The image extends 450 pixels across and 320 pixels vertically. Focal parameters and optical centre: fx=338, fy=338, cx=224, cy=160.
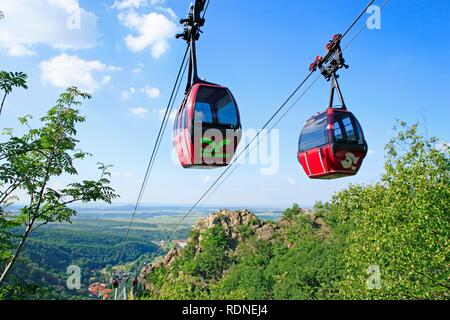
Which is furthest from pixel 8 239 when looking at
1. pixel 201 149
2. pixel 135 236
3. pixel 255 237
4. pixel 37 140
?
pixel 135 236

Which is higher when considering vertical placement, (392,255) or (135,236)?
(392,255)

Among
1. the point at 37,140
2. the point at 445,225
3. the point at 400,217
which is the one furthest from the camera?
the point at 400,217

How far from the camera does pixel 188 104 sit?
696 centimetres

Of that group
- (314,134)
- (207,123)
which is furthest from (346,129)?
(207,123)

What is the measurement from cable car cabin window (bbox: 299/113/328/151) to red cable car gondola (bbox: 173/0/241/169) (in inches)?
76.8

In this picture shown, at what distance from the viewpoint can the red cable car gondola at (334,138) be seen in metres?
7.46

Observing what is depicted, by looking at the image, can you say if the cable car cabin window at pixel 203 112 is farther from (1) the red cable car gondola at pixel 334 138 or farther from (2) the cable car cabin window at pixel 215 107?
(1) the red cable car gondola at pixel 334 138

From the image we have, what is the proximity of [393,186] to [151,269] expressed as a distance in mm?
87071

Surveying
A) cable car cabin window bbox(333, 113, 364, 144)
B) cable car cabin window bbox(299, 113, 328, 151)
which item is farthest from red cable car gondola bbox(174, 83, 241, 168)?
cable car cabin window bbox(333, 113, 364, 144)

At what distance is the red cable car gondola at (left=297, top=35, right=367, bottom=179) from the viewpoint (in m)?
7.46

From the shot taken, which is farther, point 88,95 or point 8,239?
point 88,95

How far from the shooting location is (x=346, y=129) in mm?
7520

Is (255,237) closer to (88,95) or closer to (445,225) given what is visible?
(445,225)

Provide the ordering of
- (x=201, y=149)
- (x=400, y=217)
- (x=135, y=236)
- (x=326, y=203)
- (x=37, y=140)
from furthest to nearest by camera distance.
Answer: (x=135, y=236), (x=326, y=203), (x=400, y=217), (x=37, y=140), (x=201, y=149)
